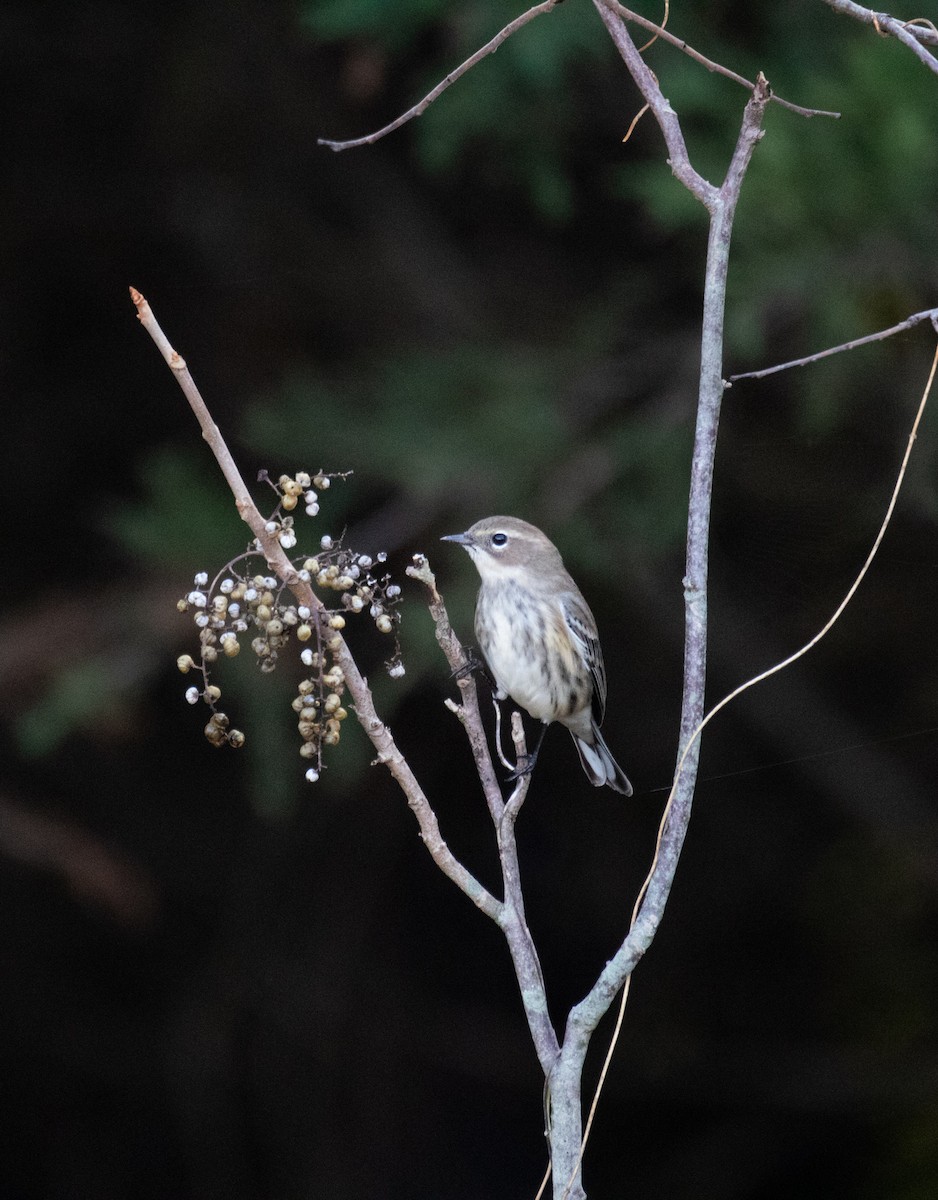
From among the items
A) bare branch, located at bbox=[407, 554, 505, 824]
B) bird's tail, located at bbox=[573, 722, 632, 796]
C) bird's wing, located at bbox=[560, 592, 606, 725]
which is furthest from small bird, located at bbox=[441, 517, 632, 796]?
bare branch, located at bbox=[407, 554, 505, 824]

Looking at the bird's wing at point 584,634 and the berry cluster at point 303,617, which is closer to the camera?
the berry cluster at point 303,617

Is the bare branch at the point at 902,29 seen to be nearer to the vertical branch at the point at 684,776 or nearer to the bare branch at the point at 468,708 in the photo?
the vertical branch at the point at 684,776

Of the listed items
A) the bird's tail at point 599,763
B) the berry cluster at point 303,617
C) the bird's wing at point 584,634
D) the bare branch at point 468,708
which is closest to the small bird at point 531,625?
the bird's wing at point 584,634

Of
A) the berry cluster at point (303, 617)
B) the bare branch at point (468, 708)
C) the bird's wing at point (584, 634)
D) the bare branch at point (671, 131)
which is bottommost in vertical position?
the bird's wing at point (584, 634)

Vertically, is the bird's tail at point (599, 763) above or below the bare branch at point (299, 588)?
below

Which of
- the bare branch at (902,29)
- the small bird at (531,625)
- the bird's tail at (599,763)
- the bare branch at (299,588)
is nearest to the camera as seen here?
the bare branch at (299,588)

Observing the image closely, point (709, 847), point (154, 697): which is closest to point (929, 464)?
point (709, 847)

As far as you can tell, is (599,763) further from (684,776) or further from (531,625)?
(684,776)

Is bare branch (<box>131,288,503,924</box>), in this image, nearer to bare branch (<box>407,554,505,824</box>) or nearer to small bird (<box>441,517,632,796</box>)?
bare branch (<box>407,554,505,824</box>)
